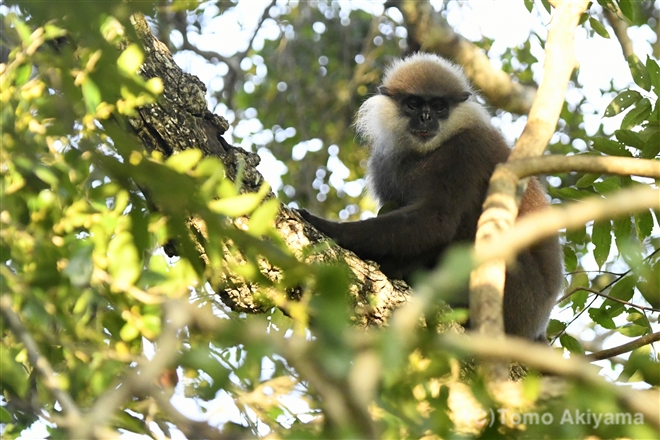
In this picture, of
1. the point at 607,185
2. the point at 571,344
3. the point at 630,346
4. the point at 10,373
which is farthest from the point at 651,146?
the point at 10,373

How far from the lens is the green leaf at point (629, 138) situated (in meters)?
4.10

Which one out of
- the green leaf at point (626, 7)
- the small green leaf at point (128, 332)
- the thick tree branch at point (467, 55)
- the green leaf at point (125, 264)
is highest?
the thick tree branch at point (467, 55)

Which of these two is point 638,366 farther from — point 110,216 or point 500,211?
point 110,216

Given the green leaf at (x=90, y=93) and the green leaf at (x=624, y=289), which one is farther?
the green leaf at (x=624, y=289)

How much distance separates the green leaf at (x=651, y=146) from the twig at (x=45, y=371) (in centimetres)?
337

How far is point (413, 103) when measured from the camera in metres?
6.93

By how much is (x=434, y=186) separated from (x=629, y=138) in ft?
6.00

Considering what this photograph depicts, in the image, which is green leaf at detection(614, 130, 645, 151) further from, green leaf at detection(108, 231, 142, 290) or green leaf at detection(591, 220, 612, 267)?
green leaf at detection(108, 231, 142, 290)

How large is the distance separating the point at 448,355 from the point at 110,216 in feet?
3.62

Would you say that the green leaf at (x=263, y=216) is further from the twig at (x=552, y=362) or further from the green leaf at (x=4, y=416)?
the green leaf at (x=4, y=416)

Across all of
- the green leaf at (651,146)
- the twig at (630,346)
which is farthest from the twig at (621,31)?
the twig at (630,346)

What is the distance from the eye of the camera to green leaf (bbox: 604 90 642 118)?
4.59 metres

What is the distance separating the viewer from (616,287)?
180 inches

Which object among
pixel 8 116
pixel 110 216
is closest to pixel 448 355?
pixel 110 216
